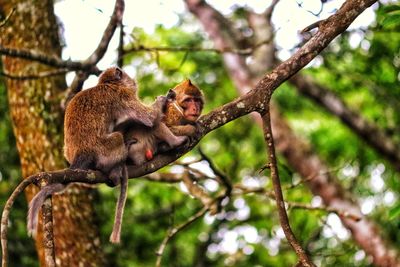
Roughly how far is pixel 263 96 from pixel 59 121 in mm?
2536

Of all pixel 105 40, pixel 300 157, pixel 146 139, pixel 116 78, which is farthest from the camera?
pixel 300 157

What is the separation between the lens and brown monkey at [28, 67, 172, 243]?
439 centimetres

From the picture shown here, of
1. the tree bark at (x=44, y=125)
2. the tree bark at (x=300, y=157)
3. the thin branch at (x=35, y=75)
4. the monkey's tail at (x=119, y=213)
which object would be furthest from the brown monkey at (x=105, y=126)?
the tree bark at (x=300, y=157)

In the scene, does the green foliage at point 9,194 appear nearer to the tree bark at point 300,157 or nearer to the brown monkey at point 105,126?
the tree bark at point 300,157

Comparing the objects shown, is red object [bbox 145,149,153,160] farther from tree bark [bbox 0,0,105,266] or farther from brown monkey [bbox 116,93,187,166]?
tree bark [bbox 0,0,105,266]

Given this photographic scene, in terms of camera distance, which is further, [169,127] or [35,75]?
[35,75]

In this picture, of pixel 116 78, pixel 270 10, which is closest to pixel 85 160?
pixel 116 78

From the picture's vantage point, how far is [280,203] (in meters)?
3.96

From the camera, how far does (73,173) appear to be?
348 centimetres

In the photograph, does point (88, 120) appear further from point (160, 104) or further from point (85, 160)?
point (160, 104)

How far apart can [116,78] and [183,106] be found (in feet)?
1.64

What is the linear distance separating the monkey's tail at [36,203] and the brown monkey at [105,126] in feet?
2.37

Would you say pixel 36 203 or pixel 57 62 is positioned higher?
pixel 57 62

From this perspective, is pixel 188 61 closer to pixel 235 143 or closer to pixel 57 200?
pixel 235 143
